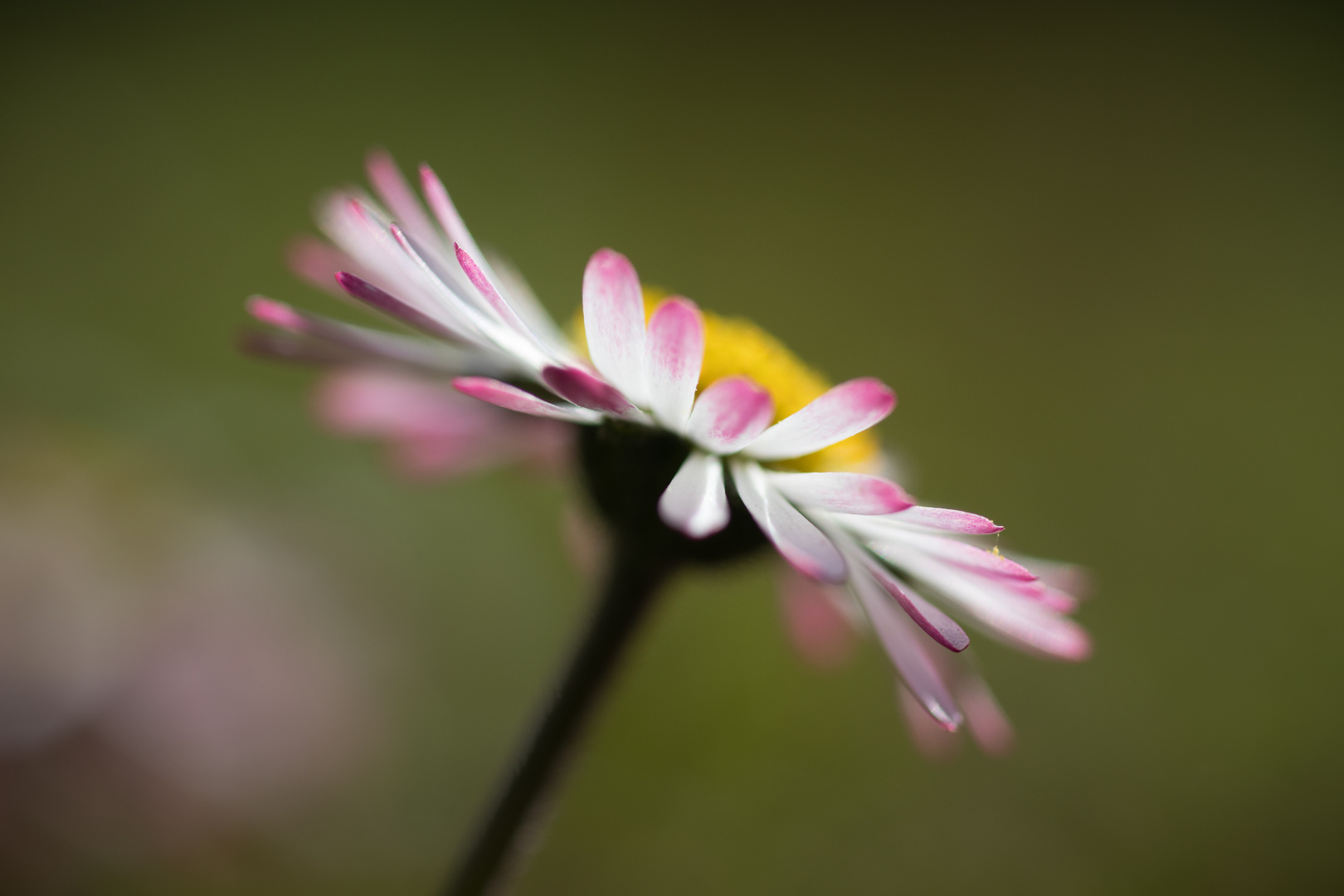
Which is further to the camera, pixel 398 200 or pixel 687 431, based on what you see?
pixel 398 200

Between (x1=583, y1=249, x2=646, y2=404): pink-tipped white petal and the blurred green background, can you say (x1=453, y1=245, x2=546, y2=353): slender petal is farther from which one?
the blurred green background

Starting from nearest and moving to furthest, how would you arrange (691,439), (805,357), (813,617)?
(691,439) < (813,617) < (805,357)

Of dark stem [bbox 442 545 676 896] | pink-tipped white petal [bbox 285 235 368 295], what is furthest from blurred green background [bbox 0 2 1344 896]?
pink-tipped white petal [bbox 285 235 368 295]

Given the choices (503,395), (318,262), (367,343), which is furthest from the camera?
(318,262)

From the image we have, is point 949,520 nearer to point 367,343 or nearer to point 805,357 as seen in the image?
point 367,343

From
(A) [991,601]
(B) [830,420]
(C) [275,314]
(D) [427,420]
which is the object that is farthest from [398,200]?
(A) [991,601]

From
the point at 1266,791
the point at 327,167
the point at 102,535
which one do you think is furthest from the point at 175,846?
the point at 327,167
